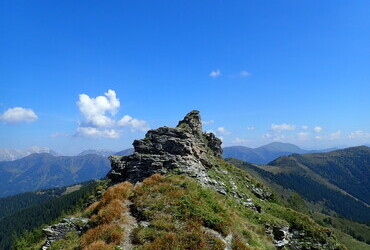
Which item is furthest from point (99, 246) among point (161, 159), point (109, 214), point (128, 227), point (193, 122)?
point (193, 122)

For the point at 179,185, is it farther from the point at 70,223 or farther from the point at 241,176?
the point at 241,176

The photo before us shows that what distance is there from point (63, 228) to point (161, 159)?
1860cm

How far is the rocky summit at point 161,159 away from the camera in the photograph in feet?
133

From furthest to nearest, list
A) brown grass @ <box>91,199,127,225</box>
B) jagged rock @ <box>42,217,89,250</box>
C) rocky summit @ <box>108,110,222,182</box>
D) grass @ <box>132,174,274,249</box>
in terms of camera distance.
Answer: rocky summit @ <box>108,110,222,182</box> < brown grass @ <box>91,199,127,225</box> < jagged rock @ <box>42,217,89,250</box> < grass @ <box>132,174,274,249</box>

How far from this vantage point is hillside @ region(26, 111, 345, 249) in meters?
22.6

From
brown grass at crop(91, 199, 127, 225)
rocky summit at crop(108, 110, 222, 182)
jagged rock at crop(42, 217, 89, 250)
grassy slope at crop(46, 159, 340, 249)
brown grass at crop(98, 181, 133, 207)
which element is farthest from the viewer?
rocky summit at crop(108, 110, 222, 182)

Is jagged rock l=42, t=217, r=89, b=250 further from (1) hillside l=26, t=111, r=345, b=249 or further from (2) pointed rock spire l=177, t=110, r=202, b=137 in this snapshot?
(2) pointed rock spire l=177, t=110, r=202, b=137

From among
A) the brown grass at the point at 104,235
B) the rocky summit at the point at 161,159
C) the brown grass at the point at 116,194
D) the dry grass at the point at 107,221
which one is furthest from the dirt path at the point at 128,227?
the rocky summit at the point at 161,159

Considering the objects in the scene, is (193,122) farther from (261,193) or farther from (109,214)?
(109,214)

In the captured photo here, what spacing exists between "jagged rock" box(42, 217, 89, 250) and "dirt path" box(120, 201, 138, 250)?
160 inches

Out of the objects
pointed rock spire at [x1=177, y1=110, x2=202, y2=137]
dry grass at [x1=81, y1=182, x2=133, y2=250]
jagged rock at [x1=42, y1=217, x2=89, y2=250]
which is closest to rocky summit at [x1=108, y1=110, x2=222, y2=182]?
dry grass at [x1=81, y1=182, x2=133, y2=250]

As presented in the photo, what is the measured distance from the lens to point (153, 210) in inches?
1053

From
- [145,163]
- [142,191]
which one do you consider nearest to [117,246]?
[142,191]

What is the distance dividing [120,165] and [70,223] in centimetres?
2105
